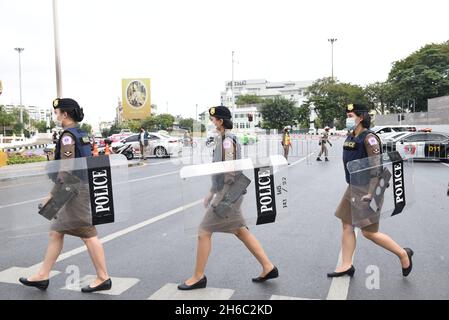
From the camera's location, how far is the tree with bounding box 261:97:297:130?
84.3 m

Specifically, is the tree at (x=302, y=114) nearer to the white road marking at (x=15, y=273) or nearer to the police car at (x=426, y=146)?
the police car at (x=426, y=146)

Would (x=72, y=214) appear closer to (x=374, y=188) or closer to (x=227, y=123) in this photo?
(x=227, y=123)

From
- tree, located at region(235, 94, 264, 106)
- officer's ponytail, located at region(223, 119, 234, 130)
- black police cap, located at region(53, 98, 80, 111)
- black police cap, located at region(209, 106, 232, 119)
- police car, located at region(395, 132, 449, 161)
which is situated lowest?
police car, located at region(395, 132, 449, 161)

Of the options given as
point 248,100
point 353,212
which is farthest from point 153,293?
point 248,100

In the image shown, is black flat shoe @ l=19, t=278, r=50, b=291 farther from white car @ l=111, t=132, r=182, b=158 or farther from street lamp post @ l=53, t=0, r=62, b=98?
white car @ l=111, t=132, r=182, b=158

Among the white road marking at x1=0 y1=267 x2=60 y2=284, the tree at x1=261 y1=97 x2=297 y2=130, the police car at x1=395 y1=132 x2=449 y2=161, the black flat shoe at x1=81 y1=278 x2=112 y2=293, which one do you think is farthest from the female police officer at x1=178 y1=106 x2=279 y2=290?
the tree at x1=261 y1=97 x2=297 y2=130

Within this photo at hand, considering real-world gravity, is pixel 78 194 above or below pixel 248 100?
below

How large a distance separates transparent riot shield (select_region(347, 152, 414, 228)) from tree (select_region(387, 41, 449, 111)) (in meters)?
56.4

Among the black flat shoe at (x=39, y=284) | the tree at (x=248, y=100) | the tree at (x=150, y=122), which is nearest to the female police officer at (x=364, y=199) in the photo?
the black flat shoe at (x=39, y=284)

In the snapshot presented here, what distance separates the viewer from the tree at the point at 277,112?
277ft

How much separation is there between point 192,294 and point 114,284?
33.1 inches

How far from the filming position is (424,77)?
57.1 metres
